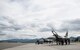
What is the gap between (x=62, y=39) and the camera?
6353cm

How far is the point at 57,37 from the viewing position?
212ft

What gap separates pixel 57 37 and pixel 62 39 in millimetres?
2038

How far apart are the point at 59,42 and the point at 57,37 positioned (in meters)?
1.95

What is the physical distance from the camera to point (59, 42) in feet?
214

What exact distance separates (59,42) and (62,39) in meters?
2.26
